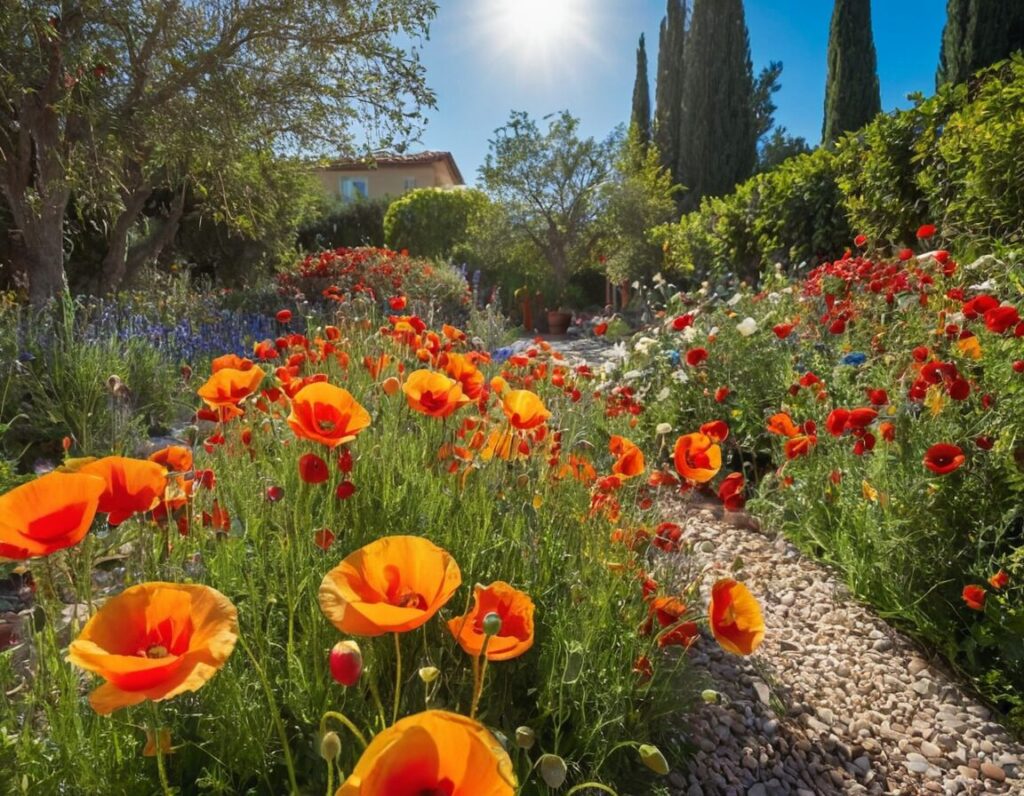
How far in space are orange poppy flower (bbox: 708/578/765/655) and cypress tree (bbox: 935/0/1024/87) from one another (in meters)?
13.2

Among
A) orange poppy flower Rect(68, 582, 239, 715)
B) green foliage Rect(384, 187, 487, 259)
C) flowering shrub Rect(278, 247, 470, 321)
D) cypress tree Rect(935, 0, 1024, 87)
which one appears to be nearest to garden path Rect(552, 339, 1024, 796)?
orange poppy flower Rect(68, 582, 239, 715)

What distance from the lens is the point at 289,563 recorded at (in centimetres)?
146

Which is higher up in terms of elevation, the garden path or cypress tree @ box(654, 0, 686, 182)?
cypress tree @ box(654, 0, 686, 182)

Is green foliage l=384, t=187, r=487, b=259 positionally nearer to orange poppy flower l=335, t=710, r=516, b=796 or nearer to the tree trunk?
the tree trunk

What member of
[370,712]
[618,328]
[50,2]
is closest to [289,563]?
[370,712]

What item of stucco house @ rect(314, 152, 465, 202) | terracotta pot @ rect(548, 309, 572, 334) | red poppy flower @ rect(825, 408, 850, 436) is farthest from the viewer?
stucco house @ rect(314, 152, 465, 202)

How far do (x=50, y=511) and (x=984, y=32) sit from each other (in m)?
14.8

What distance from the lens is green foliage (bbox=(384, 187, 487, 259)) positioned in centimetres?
1909

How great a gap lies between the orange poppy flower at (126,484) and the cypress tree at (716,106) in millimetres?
19840

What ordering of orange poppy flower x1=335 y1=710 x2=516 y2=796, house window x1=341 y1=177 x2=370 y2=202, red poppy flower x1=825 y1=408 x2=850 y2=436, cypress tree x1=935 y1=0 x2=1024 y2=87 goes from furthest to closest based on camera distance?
house window x1=341 y1=177 x2=370 y2=202, cypress tree x1=935 y1=0 x2=1024 y2=87, red poppy flower x1=825 y1=408 x2=850 y2=436, orange poppy flower x1=335 y1=710 x2=516 y2=796

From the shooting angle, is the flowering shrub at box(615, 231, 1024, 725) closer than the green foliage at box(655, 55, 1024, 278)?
Yes

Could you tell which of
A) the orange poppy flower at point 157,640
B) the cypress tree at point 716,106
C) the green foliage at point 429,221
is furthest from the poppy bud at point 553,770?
the cypress tree at point 716,106

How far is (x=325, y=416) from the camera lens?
47.8 inches

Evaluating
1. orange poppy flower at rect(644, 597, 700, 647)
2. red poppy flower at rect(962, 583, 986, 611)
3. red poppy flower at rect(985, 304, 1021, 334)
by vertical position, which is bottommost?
red poppy flower at rect(962, 583, 986, 611)
